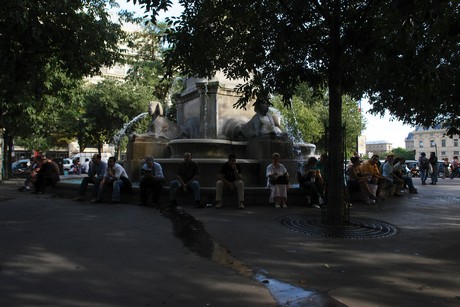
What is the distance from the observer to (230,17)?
7.67m

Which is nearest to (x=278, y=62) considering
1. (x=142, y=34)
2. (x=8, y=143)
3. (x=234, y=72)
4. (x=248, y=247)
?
(x=234, y=72)

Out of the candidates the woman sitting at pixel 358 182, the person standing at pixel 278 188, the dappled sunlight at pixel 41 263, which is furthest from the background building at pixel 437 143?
the dappled sunlight at pixel 41 263

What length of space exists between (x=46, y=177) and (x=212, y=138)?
557 cm

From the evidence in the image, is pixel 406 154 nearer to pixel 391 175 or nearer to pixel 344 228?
pixel 391 175

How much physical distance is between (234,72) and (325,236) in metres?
3.76

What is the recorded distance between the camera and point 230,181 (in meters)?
9.18

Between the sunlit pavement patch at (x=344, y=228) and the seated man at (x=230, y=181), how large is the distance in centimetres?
145

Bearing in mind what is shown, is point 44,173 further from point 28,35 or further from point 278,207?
point 278,207

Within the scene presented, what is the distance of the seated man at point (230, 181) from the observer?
8.93 metres

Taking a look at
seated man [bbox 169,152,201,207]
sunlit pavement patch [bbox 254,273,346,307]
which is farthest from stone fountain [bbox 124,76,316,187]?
sunlit pavement patch [bbox 254,273,346,307]

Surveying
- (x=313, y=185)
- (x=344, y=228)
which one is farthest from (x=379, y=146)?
(x=344, y=228)

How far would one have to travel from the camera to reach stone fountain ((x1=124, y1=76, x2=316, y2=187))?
11.3 m

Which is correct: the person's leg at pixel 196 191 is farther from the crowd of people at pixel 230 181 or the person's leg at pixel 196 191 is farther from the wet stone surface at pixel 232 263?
the wet stone surface at pixel 232 263

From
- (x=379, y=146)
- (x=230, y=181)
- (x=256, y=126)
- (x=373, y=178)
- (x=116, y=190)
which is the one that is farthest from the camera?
(x=379, y=146)
